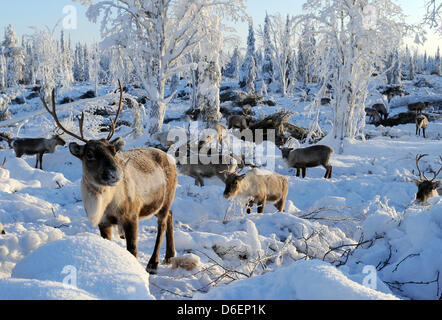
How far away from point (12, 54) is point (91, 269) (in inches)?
3069

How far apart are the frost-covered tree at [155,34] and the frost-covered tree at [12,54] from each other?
60993 mm

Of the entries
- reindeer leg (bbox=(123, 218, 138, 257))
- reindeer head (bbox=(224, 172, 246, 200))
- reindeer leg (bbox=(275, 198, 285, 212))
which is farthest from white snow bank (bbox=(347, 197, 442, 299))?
reindeer leg (bbox=(275, 198, 285, 212))

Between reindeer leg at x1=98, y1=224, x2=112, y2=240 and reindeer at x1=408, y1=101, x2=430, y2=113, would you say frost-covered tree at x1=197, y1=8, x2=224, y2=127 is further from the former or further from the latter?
reindeer at x1=408, y1=101, x2=430, y2=113

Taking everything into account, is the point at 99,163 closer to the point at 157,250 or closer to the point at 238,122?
the point at 157,250

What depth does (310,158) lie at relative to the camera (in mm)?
12445

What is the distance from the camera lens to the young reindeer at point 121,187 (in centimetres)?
313

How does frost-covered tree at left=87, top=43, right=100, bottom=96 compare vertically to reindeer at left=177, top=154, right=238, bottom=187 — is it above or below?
above

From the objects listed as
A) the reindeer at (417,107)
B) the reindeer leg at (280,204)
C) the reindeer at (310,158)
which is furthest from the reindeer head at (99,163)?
the reindeer at (417,107)

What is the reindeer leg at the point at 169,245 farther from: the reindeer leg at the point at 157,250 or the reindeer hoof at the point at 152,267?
the reindeer hoof at the point at 152,267

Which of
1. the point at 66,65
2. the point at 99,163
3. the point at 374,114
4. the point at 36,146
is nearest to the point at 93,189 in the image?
the point at 99,163

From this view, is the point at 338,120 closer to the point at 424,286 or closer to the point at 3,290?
the point at 424,286

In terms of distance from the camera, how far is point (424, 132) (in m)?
23.0

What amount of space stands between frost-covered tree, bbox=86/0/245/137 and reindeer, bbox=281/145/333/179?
6.75 metres

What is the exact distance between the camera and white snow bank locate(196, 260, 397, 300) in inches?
66.5
